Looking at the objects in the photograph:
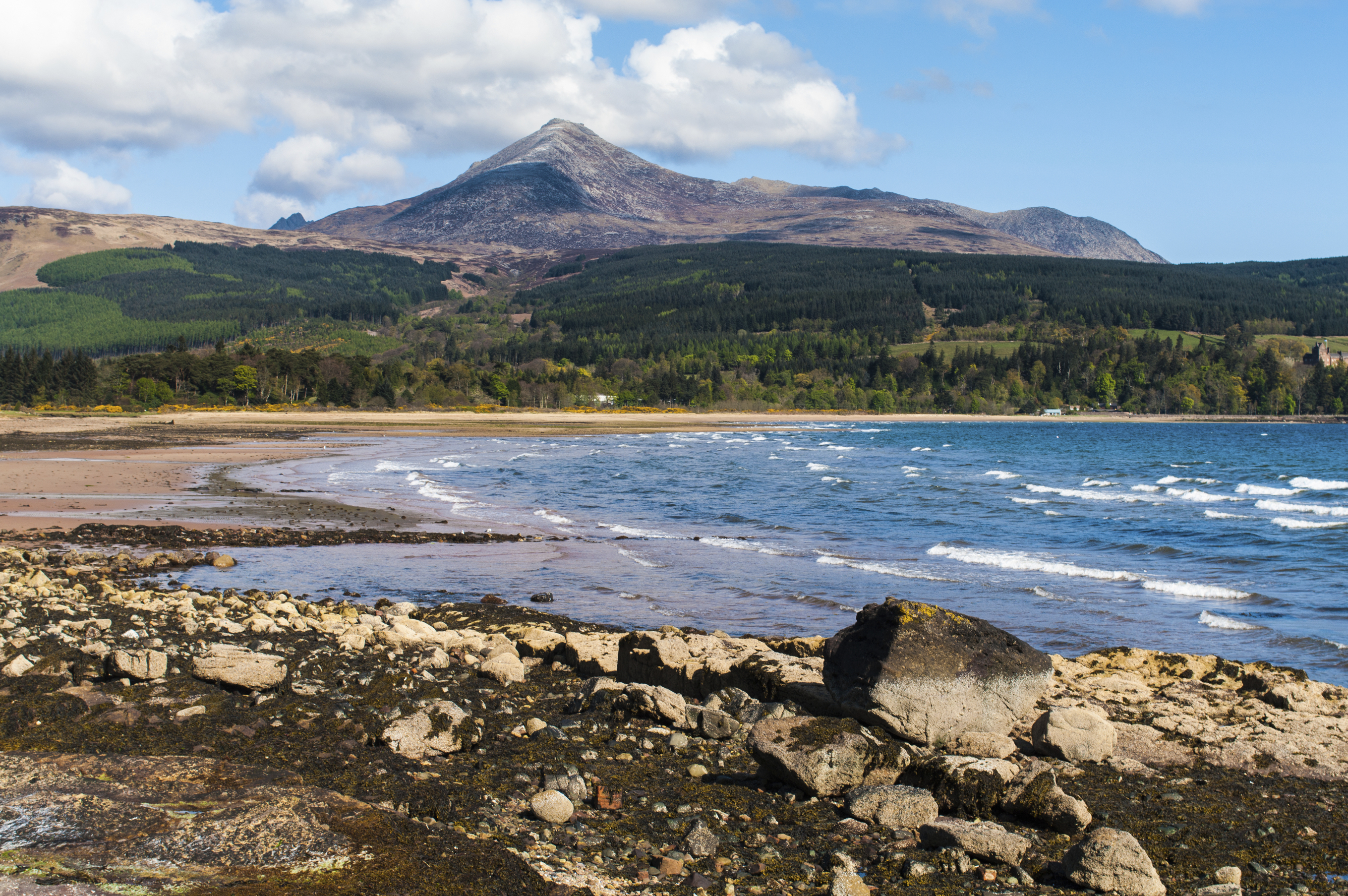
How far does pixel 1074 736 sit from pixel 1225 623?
9352mm

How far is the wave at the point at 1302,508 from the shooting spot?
3014cm

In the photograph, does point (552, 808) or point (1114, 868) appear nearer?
point (1114, 868)

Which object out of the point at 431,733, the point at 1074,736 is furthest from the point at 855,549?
the point at 431,733

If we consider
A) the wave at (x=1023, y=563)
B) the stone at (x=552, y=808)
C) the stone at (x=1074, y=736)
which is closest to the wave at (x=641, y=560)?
the wave at (x=1023, y=563)

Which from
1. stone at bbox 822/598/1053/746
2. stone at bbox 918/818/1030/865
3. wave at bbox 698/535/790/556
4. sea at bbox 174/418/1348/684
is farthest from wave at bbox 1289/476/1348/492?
stone at bbox 918/818/1030/865

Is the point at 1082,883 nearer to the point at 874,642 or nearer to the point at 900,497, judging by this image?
the point at 874,642

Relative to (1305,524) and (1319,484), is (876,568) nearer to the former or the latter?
(1305,524)

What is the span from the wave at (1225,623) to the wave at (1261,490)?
26910 mm

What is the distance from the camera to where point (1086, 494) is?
3688cm

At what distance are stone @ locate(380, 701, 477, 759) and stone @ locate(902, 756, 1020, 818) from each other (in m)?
3.34

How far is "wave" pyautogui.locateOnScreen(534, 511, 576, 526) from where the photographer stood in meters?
25.8

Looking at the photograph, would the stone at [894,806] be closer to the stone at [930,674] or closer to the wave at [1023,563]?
the stone at [930,674]

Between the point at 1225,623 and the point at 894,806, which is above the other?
the point at 894,806

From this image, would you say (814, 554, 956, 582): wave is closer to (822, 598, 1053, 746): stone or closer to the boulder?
(822, 598, 1053, 746): stone
